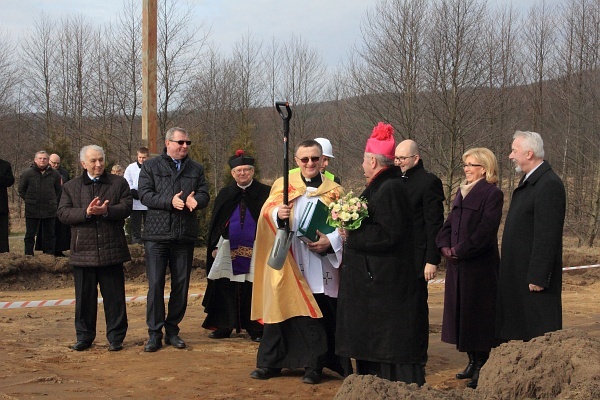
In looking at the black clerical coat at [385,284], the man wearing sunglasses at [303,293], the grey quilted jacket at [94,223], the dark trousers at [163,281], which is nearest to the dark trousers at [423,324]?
the black clerical coat at [385,284]

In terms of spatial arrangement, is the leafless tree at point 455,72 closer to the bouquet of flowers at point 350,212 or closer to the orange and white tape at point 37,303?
the orange and white tape at point 37,303

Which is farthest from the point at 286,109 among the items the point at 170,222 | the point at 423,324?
the point at 423,324

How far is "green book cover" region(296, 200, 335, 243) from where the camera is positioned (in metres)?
6.75

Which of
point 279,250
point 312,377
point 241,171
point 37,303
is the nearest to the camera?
point 279,250

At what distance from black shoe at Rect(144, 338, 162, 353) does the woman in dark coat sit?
301 cm

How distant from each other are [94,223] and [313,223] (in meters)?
2.51

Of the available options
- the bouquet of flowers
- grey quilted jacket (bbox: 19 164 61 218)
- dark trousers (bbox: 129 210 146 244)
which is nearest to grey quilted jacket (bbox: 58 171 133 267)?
the bouquet of flowers

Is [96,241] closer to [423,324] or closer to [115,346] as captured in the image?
[115,346]

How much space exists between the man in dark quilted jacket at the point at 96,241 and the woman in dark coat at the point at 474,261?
→ 3.36 m

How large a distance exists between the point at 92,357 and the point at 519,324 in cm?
423

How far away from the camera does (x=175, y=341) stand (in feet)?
26.9

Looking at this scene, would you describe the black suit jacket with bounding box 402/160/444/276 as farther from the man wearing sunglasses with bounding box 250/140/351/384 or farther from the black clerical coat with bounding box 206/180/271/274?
the black clerical coat with bounding box 206/180/271/274

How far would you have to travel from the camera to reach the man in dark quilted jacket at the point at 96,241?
7.86m

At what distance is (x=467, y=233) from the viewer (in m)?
6.93
